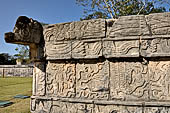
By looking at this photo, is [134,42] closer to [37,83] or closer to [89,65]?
[89,65]

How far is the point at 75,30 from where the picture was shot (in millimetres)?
2992

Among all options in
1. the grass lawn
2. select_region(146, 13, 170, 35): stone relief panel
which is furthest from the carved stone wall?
select_region(146, 13, 170, 35): stone relief panel

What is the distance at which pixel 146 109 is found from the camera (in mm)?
2580

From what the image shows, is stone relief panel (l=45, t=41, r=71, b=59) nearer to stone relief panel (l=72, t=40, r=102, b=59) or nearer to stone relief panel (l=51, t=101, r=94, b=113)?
stone relief panel (l=72, t=40, r=102, b=59)

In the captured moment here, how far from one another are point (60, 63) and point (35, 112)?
1241 mm

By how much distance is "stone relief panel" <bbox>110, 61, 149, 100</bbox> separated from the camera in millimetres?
2674

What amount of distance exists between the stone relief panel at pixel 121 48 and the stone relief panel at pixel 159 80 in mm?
437

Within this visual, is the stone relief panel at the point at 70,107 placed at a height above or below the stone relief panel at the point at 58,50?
below

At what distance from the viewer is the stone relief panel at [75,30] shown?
9.43 feet

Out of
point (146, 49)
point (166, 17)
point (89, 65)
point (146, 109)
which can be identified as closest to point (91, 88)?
point (89, 65)

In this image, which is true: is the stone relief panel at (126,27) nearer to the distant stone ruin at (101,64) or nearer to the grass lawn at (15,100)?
the distant stone ruin at (101,64)

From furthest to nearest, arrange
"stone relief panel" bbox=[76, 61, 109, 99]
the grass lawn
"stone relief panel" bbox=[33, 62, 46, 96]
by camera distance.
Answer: the grass lawn → "stone relief panel" bbox=[33, 62, 46, 96] → "stone relief panel" bbox=[76, 61, 109, 99]

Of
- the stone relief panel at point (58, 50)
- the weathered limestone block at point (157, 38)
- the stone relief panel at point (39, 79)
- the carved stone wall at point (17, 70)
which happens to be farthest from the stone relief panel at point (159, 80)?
the carved stone wall at point (17, 70)

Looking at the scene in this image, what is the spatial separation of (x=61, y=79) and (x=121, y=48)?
1.43 meters
